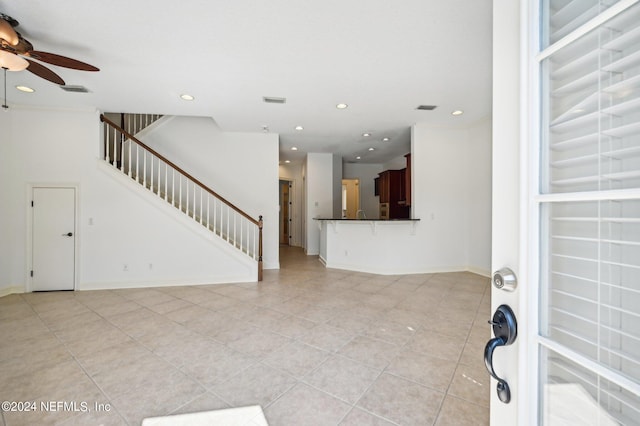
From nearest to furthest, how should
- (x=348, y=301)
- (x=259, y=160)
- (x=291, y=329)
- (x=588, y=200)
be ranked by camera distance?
1. (x=588, y=200)
2. (x=291, y=329)
3. (x=348, y=301)
4. (x=259, y=160)

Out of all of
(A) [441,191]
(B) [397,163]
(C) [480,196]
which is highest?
(B) [397,163]

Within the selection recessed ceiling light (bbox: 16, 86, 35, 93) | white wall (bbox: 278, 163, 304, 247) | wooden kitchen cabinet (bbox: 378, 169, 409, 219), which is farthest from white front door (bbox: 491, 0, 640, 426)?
white wall (bbox: 278, 163, 304, 247)

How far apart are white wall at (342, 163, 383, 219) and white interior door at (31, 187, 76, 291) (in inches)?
278

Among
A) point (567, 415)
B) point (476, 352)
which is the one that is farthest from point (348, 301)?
point (567, 415)

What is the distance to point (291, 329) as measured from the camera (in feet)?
8.77

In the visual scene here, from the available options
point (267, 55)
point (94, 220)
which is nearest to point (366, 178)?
point (267, 55)

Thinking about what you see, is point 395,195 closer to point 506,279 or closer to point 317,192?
point 317,192

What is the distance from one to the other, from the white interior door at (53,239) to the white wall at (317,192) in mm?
4943

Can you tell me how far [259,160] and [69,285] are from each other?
3911 millimetres

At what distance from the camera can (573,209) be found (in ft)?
1.83

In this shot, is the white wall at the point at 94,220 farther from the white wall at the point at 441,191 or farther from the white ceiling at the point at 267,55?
the white wall at the point at 441,191

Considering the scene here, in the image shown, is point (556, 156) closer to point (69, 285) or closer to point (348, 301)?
point (348, 301)

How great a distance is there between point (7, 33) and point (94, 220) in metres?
2.94

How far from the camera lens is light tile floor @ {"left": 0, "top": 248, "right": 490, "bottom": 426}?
63.9 inches
